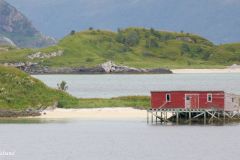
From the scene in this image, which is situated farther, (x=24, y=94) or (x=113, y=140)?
(x=24, y=94)

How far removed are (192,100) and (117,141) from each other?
70.7 feet

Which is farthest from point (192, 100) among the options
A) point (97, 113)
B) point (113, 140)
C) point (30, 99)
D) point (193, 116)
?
point (30, 99)

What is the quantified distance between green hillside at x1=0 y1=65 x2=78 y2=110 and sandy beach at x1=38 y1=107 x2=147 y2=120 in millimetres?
1941

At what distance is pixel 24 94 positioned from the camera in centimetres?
11481

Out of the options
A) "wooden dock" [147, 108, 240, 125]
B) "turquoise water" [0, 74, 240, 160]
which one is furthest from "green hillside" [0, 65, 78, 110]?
"wooden dock" [147, 108, 240, 125]

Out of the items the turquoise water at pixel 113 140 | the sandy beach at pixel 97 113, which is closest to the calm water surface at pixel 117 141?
the turquoise water at pixel 113 140

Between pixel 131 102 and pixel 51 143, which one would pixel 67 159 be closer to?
pixel 51 143

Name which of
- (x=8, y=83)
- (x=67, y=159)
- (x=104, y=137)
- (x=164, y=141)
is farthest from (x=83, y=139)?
(x=8, y=83)

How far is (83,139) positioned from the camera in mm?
89125

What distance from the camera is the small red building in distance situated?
105500 mm

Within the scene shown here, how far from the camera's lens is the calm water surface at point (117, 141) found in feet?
247

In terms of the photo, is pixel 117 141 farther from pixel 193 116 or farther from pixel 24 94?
pixel 24 94

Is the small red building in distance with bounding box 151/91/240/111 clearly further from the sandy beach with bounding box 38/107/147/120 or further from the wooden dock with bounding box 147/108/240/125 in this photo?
the sandy beach with bounding box 38/107/147/120

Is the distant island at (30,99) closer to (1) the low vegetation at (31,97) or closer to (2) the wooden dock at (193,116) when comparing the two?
(1) the low vegetation at (31,97)
